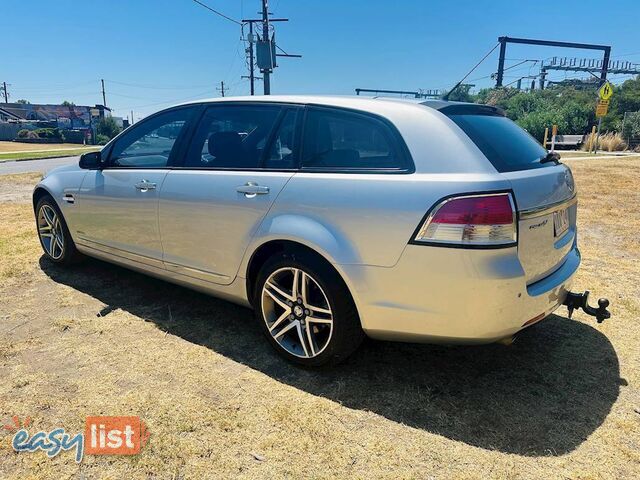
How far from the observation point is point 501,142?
2559 millimetres

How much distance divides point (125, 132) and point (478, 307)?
3245 mm

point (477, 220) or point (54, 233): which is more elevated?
point (477, 220)

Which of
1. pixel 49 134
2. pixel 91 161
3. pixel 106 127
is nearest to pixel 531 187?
pixel 91 161

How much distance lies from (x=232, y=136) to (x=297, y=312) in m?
1.32

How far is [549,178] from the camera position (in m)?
2.53

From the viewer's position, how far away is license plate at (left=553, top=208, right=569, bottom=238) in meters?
2.56

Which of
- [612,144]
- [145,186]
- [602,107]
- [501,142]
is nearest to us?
[501,142]

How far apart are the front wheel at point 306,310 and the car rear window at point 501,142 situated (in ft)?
3.47

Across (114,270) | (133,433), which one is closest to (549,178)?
(133,433)

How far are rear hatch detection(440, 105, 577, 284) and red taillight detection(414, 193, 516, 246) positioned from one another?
97 mm

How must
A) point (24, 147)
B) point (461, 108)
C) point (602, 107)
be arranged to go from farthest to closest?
point (24, 147), point (602, 107), point (461, 108)

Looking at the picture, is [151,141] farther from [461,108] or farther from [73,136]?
[73,136]

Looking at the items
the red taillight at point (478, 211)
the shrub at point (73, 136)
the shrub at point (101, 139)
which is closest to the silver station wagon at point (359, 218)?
the red taillight at point (478, 211)

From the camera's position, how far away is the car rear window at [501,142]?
2.38 meters
